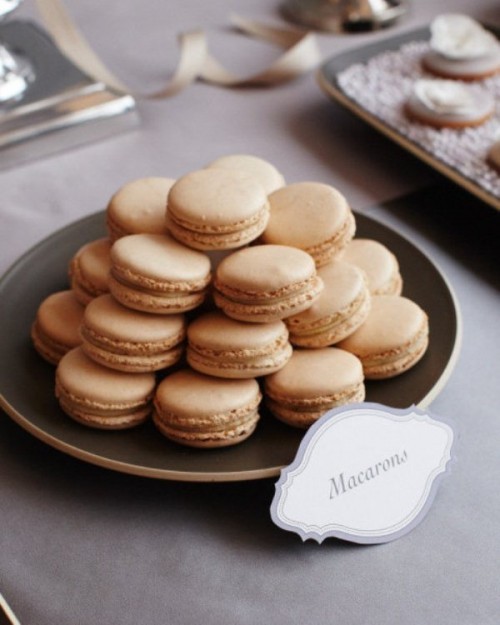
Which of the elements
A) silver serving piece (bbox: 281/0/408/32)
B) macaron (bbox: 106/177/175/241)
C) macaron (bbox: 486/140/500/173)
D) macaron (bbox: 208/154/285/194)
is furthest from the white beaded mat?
macaron (bbox: 106/177/175/241)

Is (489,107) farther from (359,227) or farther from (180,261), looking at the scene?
(180,261)

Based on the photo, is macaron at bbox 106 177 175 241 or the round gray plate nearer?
the round gray plate

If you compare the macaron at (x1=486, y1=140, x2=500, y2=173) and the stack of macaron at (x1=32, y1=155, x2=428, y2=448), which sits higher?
the stack of macaron at (x1=32, y1=155, x2=428, y2=448)

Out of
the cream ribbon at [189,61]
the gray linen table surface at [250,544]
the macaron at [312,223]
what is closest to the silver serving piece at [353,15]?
the cream ribbon at [189,61]

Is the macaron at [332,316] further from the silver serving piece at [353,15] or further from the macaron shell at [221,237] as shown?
the silver serving piece at [353,15]

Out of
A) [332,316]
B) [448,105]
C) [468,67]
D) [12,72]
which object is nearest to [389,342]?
[332,316]

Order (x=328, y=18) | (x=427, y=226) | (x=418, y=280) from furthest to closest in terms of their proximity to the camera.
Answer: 1. (x=328, y=18)
2. (x=427, y=226)
3. (x=418, y=280)

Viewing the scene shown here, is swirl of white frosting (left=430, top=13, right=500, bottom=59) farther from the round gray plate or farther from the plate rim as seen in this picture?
the round gray plate

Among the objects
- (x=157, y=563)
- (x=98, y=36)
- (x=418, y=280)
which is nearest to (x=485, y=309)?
(x=418, y=280)
